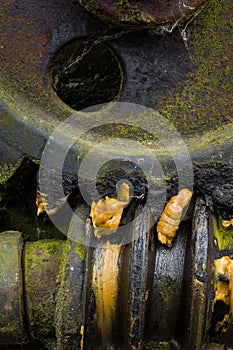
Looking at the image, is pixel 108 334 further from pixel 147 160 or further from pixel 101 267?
pixel 147 160

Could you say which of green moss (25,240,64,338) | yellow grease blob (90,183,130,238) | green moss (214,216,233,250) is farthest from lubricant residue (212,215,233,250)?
green moss (25,240,64,338)

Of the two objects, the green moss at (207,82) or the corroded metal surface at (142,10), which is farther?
the green moss at (207,82)

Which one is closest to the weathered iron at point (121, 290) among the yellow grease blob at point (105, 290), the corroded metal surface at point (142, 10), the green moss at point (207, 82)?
the yellow grease blob at point (105, 290)

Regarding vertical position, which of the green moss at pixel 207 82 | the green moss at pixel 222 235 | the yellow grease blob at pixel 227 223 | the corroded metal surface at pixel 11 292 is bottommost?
the corroded metal surface at pixel 11 292

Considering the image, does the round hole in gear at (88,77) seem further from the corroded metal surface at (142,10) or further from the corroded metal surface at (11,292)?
the corroded metal surface at (11,292)

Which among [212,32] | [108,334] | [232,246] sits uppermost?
[212,32]

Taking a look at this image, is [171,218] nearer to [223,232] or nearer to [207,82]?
[223,232]

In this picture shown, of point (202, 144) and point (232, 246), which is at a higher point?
point (202, 144)

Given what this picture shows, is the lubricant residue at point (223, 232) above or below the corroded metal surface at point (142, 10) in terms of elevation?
below

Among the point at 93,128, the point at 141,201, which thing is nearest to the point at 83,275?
the point at 141,201
